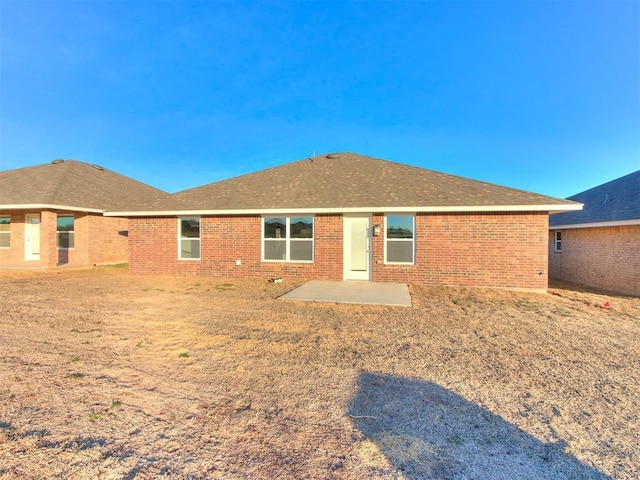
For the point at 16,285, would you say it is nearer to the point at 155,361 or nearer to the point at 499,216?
the point at 155,361

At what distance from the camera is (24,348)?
455 centimetres

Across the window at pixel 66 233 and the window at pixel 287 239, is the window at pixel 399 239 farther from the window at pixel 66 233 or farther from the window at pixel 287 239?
the window at pixel 66 233

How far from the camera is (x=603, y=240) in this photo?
1202 cm

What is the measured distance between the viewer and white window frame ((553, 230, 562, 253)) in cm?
1513

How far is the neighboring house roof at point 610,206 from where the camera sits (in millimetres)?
10895

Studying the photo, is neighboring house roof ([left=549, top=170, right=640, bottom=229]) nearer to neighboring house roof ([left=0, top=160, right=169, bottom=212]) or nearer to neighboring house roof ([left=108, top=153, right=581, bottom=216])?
neighboring house roof ([left=108, top=153, right=581, bottom=216])

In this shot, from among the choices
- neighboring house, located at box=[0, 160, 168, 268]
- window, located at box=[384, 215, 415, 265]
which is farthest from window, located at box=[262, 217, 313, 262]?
neighboring house, located at box=[0, 160, 168, 268]

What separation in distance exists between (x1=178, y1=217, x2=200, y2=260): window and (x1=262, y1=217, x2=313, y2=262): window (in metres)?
2.65

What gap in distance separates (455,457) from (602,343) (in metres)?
4.36

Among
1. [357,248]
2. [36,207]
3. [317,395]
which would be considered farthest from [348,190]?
[36,207]

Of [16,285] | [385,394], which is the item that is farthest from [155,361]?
[16,285]

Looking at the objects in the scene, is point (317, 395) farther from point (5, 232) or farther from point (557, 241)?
point (5, 232)

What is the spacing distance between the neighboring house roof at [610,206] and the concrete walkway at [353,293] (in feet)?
26.3

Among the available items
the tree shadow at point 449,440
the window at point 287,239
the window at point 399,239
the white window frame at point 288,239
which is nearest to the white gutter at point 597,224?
the window at point 399,239
